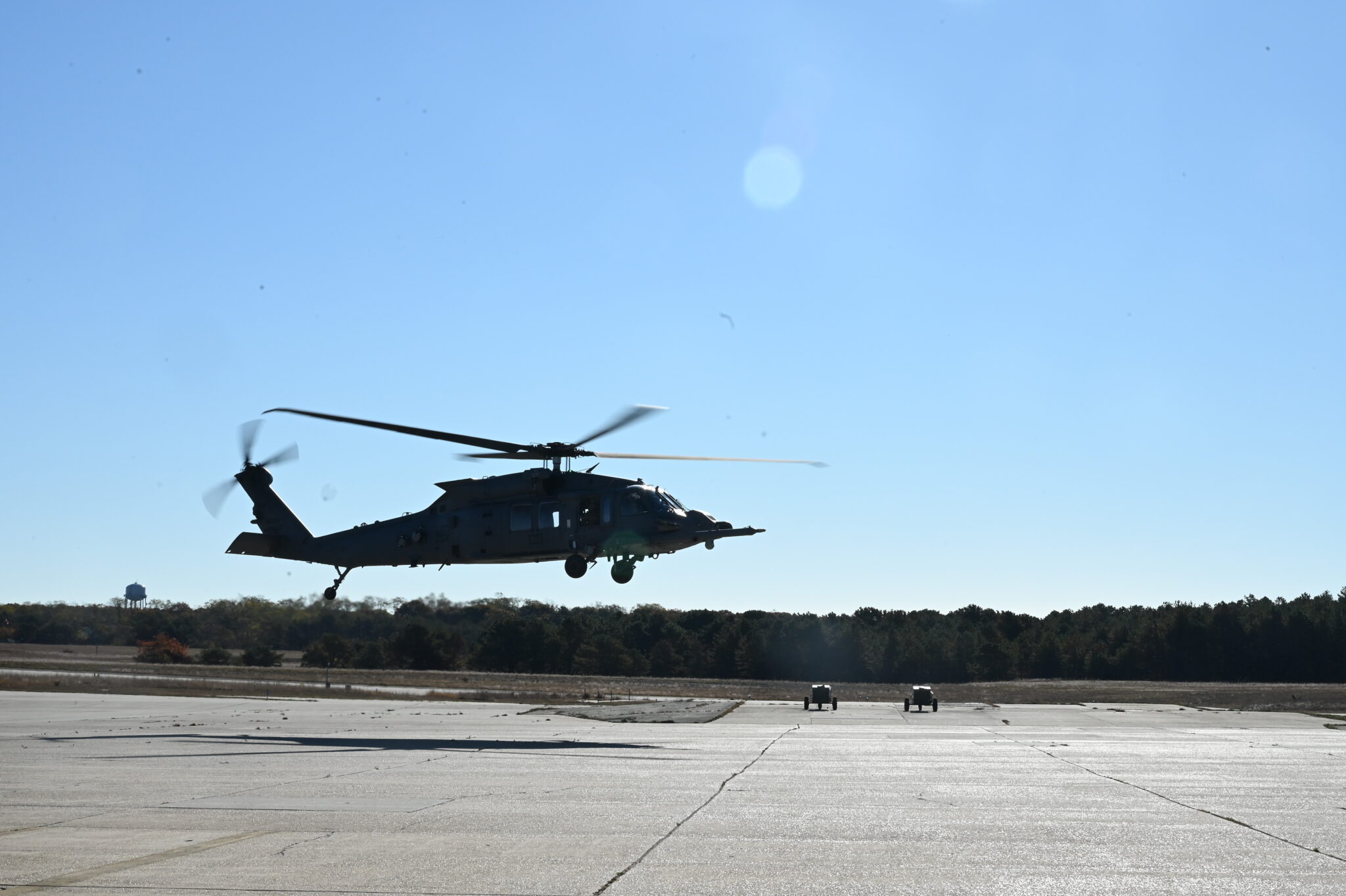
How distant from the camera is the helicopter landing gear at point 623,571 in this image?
32.6 meters

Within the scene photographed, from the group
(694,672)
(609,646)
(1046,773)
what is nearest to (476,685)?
(609,646)

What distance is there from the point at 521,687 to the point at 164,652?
43.0 metres

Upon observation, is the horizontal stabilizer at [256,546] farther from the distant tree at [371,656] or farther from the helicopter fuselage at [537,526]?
the distant tree at [371,656]

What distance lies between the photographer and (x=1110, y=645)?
12888 centimetres

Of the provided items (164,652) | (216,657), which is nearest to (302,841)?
(216,657)

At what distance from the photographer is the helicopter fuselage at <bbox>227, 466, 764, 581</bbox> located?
31719 mm

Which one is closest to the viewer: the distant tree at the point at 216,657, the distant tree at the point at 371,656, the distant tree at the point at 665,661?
the distant tree at the point at 216,657

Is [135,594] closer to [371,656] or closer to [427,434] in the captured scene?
[371,656]

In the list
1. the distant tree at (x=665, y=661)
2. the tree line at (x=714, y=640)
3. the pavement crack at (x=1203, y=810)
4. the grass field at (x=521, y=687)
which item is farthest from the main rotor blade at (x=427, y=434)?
the distant tree at (x=665, y=661)

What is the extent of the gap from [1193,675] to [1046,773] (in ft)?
367

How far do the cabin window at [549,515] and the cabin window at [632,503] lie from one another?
1954mm

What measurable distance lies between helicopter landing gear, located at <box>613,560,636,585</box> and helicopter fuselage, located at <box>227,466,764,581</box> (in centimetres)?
8

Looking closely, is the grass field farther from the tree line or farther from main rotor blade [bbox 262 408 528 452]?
main rotor blade [bbox 262 408 528 452]

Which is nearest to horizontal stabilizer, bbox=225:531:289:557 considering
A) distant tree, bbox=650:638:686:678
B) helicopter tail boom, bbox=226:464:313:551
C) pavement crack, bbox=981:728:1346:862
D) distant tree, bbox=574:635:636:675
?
helicopter tail boom, bbox=226:464:313:551
